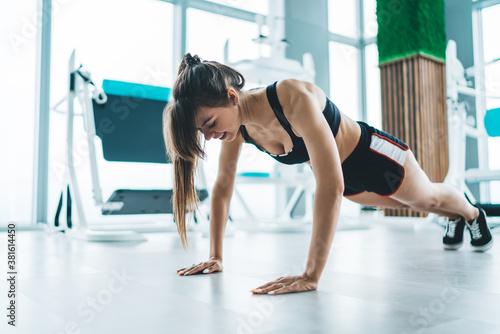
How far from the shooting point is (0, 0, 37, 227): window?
3.41 m

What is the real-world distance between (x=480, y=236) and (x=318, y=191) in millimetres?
1129

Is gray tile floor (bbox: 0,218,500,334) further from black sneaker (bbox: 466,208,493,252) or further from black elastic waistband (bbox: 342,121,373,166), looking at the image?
black elastic waistband (bbox: 342,121,373,166)

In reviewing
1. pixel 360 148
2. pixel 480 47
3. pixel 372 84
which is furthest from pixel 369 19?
pixel 360 148

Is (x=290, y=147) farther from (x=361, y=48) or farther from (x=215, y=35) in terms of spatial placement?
(x=361, y=48)

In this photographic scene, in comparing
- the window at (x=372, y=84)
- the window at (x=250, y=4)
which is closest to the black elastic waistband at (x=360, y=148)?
the window at (x=250, y=4)

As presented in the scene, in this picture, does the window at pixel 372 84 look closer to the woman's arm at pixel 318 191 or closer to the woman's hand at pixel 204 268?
the woman's hand at pixel 204 268

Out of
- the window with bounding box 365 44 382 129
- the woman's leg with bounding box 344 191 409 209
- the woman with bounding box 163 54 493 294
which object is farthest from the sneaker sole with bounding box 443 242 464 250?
the window with bounding box 365 44 382 129

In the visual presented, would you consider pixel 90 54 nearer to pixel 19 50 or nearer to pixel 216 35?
pixel 19 50

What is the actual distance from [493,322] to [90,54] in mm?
3872

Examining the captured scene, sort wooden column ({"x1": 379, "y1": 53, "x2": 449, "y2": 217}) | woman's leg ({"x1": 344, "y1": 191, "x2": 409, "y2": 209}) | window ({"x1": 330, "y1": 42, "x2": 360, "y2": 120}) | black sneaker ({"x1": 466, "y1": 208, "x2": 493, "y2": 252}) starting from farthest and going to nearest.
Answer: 1. window ({"x1": 330, "y1": 42, "x2": 360, "y2": 120})
2. wooden column ({"x1": 379, "y1": 53, "x2": 449, "y2": 217})
3. black sneaker ({"x1": 466, "y1": 208, "x2": 493, "y2": 252})
4. woman's leg ({"x1": 344, "y1": 191, "x2": 409, "y2": 209})

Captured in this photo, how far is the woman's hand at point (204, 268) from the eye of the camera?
1.26 m

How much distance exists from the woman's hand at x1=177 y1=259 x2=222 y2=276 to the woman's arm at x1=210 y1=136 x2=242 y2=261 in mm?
38

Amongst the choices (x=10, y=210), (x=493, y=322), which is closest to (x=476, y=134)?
(x=493, y=322)

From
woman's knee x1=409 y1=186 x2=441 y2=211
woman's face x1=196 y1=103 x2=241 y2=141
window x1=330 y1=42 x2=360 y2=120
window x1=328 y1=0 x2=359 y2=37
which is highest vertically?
window x1=328 y1=0 x2=359 y2=37
